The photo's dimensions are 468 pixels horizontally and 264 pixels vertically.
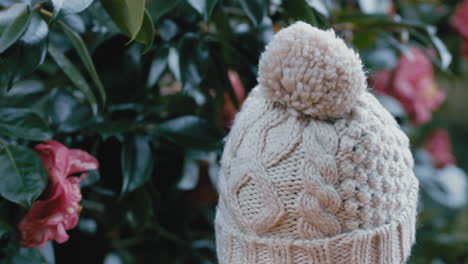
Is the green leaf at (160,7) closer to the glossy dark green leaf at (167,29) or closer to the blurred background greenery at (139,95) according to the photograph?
the blurred background greenery at (139,95)

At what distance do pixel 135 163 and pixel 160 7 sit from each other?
21cm

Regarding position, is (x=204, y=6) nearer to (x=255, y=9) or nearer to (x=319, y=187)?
(x=255, y=9)

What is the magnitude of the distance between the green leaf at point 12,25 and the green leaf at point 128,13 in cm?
9

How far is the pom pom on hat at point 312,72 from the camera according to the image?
1.95 feet

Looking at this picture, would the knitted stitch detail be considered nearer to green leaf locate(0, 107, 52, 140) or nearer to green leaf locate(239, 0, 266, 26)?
green leaf locate(239, 0, 266, 26)

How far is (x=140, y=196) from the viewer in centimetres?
82

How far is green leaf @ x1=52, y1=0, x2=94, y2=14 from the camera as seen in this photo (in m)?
0.60

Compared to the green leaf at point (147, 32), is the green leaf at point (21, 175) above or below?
below

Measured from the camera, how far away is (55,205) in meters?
0.71

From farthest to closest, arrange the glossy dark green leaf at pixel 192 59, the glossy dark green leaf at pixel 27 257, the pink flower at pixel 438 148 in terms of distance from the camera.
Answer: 1. the pink flower at pixel 438 148
2. the glossy dark green leaf at pixel 192 59
3. the glossy dark green leaf at pixel 27 257

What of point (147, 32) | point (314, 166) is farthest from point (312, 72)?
point (147, 32)

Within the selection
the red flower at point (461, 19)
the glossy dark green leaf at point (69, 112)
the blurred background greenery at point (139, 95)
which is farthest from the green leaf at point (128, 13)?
the red flower at point (461, 19)

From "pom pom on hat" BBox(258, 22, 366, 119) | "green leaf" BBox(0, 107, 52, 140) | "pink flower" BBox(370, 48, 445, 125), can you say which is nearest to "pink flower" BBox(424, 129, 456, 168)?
"pink flower" BBox(370, 48, 445, 125)

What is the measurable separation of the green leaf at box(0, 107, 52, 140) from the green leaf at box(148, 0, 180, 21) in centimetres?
19
